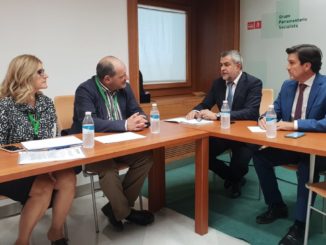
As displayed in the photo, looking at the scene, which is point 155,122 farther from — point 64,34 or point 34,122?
point 64,34

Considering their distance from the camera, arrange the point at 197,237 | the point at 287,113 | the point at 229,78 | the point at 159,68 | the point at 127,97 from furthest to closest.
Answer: the point at 159,68 → the point at 229,78 → the point at 127,97 → the point at 287,113 → the point at 197,237

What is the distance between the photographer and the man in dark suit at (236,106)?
2.81 meters

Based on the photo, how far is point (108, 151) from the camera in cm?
173

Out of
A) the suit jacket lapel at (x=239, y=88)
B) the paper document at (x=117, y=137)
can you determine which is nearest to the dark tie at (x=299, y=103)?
the suit jacket lapel at (x=239, y=88)

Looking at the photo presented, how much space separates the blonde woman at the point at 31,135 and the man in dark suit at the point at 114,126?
0.85ft

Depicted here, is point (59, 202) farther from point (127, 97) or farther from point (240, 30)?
point (240, 30)

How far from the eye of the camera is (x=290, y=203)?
275cm

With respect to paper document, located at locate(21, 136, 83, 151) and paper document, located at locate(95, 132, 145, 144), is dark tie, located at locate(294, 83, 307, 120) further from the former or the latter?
paper document, located at locate(21, 136, 83, 151)

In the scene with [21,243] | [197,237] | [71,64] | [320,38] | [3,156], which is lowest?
[197,237]

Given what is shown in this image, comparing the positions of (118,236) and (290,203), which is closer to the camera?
(118,236)

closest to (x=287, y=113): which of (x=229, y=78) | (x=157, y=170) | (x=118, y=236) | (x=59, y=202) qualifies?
(x=229, y=78)

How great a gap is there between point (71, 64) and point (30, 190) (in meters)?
1.48

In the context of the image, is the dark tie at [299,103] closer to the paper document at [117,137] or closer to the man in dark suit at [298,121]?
the man in dark suit at [298,121]

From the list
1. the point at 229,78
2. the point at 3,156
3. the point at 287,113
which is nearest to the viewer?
the point at 3,156
